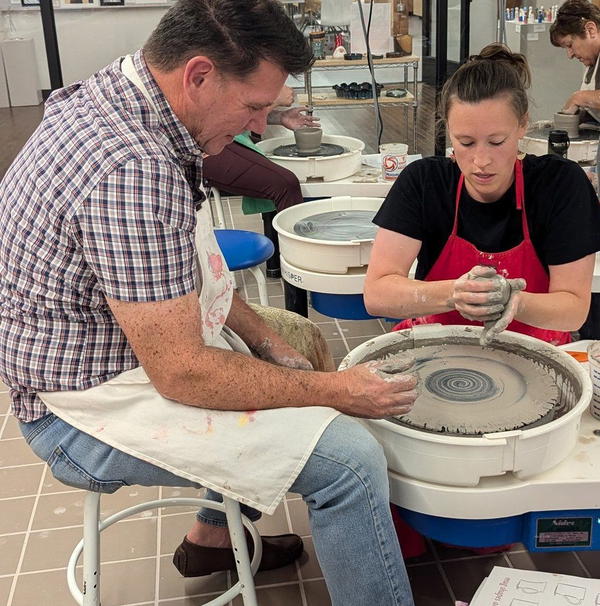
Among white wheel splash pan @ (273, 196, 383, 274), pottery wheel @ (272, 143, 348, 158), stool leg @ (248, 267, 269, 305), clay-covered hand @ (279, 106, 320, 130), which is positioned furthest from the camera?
clay-covered hand @ (279, 106, 320, 130)

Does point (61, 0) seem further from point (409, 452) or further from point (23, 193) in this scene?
point (409, 452)

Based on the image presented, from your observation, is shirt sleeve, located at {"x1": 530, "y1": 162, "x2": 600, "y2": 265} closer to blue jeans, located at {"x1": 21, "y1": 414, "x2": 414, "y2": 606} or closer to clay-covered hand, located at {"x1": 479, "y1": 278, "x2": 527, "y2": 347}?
clay-covered hand, located at {"x1": 479, "y1": 278, "x2": 527, "y2": 347}

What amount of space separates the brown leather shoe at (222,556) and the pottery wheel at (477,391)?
633 mm

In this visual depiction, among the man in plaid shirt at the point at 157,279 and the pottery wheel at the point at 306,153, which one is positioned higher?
the man in plaid shirt at the point at 157,279

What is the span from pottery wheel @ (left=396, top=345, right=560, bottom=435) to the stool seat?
3.44 ft

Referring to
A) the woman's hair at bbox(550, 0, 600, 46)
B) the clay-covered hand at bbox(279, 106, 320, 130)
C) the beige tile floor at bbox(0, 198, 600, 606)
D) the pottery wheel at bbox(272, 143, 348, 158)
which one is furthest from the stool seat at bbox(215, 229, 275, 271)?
the woman's hair at bbox(550, 0, 600, 46)

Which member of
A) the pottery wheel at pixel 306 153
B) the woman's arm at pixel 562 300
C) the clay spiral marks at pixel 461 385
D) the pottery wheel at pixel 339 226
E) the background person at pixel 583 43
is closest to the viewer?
the clay spiral marks at pixel 461 385

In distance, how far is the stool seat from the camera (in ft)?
7.98

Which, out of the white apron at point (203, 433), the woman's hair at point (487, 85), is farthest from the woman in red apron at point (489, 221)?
the white apron at point (203, 433)

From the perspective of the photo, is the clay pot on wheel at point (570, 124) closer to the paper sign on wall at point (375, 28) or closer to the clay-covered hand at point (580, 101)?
the clay-covered hand at point (580, 101)

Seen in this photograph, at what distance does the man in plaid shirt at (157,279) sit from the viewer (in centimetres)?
111

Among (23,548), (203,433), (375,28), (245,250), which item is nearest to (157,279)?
(203,433)

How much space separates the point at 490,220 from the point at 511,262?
11cm

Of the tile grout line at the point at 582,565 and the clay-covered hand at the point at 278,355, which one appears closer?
the clay-covered hand at the point at 278,355
